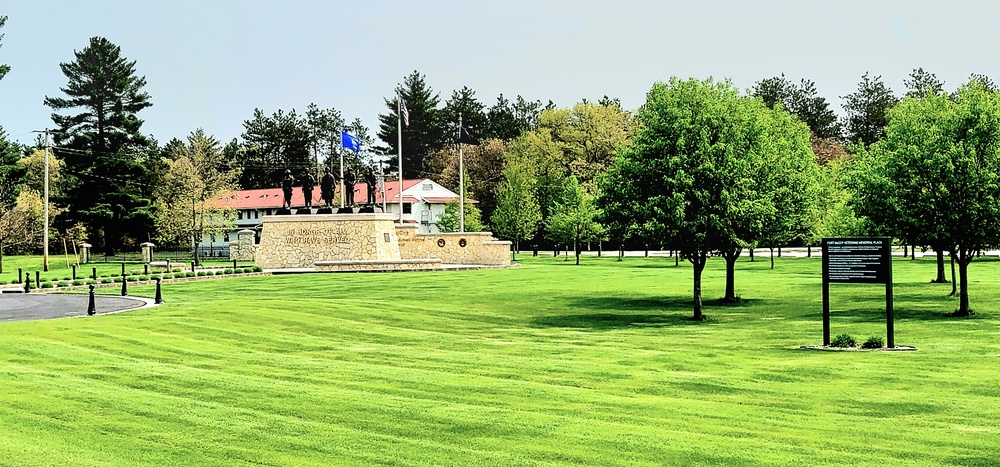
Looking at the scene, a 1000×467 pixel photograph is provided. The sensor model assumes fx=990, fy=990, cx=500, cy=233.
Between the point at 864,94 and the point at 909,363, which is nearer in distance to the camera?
the point at 909,363

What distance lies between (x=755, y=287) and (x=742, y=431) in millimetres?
31063

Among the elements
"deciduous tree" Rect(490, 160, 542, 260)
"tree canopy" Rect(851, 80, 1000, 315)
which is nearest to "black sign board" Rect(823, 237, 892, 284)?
"tree canopy" Rect(851, 80, 1000, 315)

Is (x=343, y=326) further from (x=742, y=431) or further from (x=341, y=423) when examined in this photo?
(x=742, y=431)

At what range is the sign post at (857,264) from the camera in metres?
21.3

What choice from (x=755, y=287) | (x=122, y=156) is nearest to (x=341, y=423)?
(x=755, y=287)

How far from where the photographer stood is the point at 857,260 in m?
21.7

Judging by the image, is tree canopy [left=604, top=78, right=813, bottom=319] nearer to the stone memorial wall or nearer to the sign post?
the sign post

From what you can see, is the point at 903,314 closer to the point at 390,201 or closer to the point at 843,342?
the point at 843,342

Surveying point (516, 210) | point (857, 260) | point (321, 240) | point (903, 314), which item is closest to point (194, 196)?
point (516, 210)

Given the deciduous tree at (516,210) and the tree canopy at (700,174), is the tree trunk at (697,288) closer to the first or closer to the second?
the tree canopy at (700,174)

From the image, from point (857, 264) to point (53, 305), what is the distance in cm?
2229

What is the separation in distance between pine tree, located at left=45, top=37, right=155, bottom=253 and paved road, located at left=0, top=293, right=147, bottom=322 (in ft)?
163

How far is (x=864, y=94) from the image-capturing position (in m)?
120

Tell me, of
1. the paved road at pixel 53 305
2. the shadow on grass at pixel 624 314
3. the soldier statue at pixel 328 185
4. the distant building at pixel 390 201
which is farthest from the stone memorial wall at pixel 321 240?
the distant building at pixel 390 201
